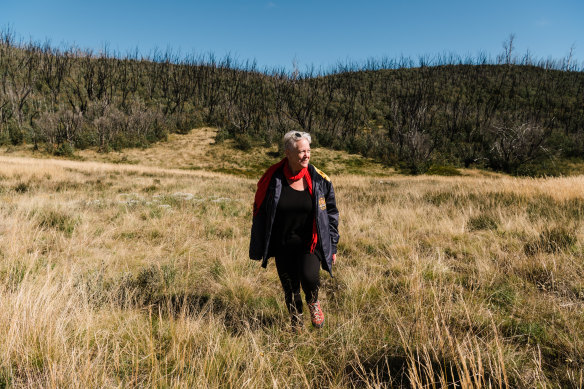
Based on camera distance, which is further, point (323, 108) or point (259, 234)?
point (323, 108)

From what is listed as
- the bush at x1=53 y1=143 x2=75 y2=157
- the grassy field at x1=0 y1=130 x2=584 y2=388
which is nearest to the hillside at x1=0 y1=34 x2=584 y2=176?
the bush at x1=53 y1=143 x2=75 y2=157

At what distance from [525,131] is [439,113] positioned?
17736mm

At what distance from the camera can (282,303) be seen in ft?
9.96

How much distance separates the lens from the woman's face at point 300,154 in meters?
2.28

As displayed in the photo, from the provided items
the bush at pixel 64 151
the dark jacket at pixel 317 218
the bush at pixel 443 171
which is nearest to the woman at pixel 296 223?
the dark jacket at pixel 317 218

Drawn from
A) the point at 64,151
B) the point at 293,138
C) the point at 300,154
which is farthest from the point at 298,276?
the point at 64,151

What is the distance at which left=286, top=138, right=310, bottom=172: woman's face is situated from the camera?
228cm

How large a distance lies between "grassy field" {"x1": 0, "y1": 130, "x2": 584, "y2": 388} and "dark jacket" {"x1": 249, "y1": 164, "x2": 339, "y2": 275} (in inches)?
24.2

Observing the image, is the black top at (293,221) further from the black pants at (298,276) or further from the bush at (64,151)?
the bush at (64,151)

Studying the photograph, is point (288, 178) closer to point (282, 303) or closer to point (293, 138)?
point (293, 138)

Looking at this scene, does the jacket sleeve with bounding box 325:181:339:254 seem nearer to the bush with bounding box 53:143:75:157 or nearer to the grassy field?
the grassy field

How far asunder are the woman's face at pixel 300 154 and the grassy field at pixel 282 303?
1398 millimetres

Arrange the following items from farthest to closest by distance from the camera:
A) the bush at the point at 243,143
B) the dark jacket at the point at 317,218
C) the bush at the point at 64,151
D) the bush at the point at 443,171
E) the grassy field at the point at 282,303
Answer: the bush at the point at 243,143, the bush at the point at 64,151, the bush at the point at 443,171, the dark jacket at the point at 317,218, the grassy field at the point at 282,303

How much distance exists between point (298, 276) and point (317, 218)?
0.57m
